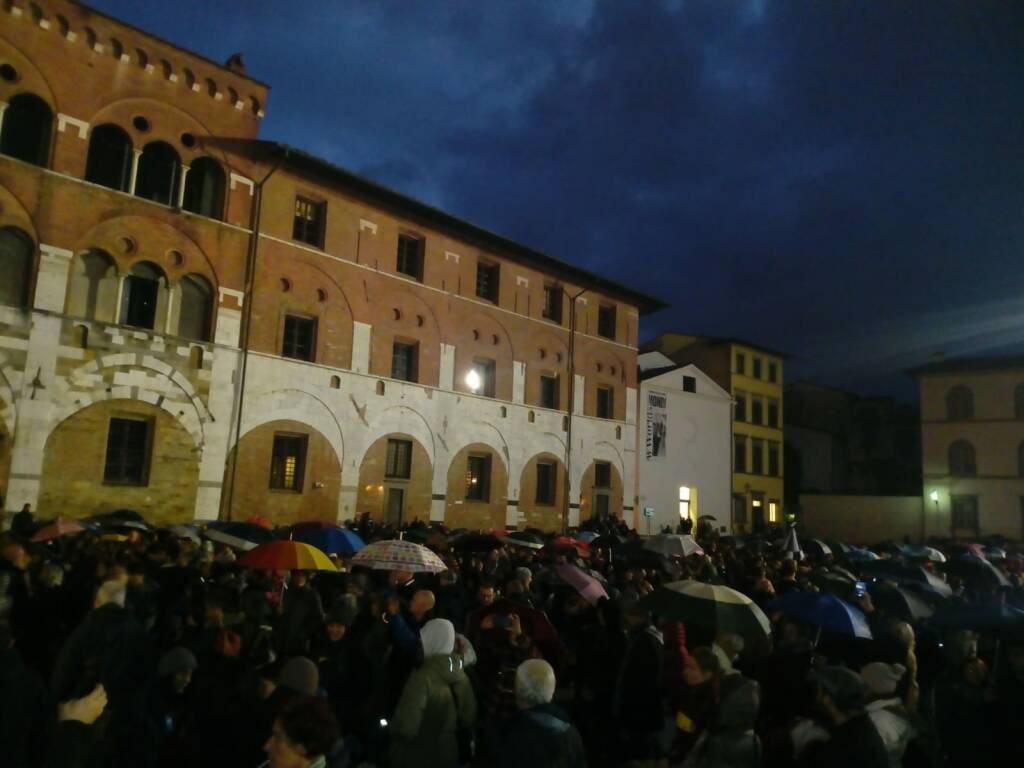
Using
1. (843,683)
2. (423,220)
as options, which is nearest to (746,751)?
(843,683)

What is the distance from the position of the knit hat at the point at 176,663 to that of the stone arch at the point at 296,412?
16591 mm

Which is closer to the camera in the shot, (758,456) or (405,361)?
(405,361)

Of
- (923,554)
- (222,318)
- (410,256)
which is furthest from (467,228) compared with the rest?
(923,554)

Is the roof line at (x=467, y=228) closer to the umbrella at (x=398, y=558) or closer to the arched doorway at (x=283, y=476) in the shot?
the arched doorway at (x=283, y=476)

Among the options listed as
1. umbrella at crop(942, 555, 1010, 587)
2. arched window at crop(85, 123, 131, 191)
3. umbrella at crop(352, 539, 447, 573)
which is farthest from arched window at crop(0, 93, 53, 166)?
umbrella at crop(942, 555, 1010, 587)

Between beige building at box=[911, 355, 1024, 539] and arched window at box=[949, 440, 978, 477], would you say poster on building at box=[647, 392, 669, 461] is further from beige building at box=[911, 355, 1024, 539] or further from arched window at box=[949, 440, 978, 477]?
arched window at box=[949, 440, 978, 477]

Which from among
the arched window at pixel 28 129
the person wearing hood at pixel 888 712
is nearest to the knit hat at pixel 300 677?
the person wearing hood at pixel 888 712

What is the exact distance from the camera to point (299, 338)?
23750 millimetres

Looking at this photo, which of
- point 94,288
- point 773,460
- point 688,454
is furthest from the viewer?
point 773,460

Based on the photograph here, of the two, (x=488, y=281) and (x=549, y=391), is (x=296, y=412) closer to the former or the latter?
(x=488, y=281)

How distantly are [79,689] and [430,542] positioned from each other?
34.3 ft

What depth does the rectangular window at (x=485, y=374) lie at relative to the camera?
29016mm

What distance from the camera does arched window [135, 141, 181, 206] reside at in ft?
68.4

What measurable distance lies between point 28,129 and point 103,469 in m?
8.33
